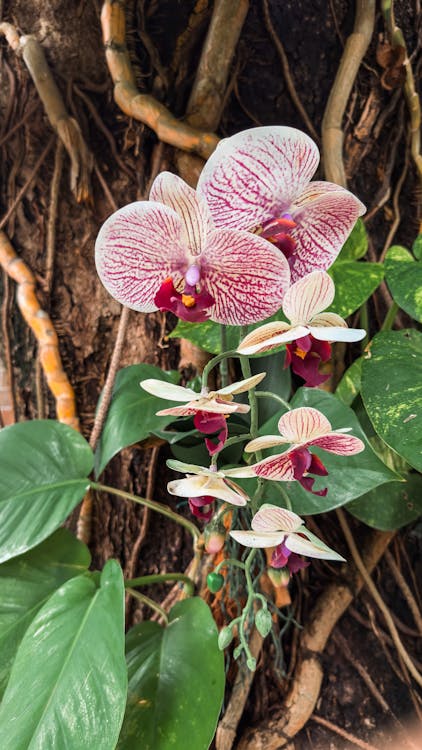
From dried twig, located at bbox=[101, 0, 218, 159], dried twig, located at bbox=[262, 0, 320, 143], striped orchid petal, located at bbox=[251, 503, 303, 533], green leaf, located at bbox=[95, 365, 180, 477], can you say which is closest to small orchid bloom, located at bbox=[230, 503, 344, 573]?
striped orchid petal, located at bbox=[251, 503, 303, 533]

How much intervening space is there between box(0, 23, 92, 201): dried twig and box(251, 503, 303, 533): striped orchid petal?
32.9 inches

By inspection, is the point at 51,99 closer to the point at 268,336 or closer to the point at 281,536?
the point at 268,336

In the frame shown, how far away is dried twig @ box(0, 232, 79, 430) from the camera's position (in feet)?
3.65

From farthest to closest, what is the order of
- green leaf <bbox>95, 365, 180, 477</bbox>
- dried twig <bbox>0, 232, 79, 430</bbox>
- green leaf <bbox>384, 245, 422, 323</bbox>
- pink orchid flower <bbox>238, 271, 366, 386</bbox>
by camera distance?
1. dried twig <bbox>0, 232, 79, 430</bbox>
2. green leaf <bbox>95, 365, 180, 477</bbox>
3. green leaf <bbox>384, 245, 422, 323</bbox>
4. pink orchid flower <bbox>238, 271, 366, 386</bbox>

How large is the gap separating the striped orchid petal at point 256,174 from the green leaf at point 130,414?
15.9 inches

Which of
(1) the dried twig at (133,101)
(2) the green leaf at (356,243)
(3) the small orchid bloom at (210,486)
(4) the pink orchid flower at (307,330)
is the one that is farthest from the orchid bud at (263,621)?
(1) the dried twig at (133,101)

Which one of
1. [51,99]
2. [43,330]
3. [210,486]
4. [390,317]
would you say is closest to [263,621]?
[210,486]

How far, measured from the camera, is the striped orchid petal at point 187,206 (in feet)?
1.68

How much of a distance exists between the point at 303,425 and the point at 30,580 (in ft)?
1.94

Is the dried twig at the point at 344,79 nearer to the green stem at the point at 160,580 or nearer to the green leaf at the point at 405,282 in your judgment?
the green leaf at the point at 405,282

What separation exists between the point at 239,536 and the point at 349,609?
0.60 meters

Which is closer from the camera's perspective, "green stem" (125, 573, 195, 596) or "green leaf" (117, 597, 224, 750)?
"green leaf" (117, 597, 224, 750)

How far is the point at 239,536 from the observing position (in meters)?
0.53

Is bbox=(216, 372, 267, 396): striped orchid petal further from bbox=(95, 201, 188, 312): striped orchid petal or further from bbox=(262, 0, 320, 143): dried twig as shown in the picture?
bbox=(262, 0, 320, 143): dried twig
